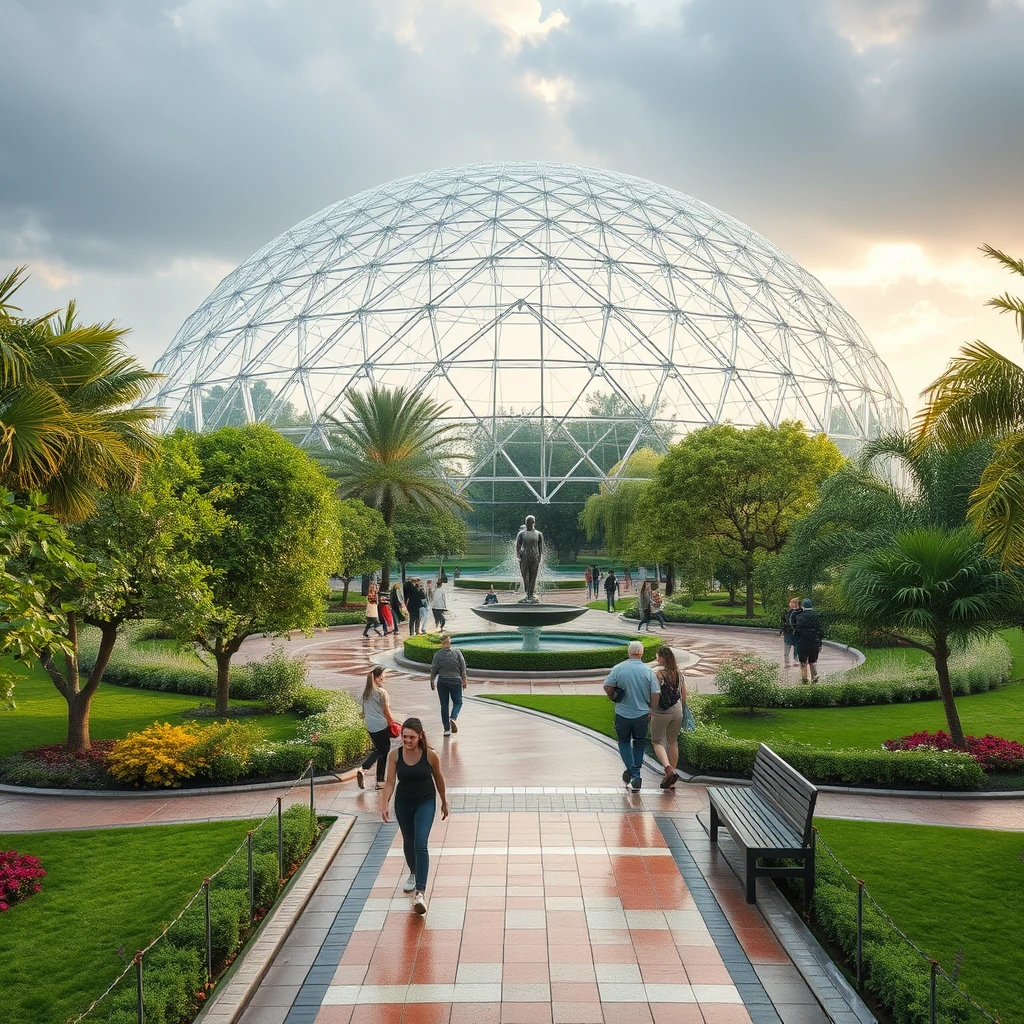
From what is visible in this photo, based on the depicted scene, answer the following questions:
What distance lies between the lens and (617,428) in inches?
1735

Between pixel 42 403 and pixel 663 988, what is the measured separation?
19.9 ft

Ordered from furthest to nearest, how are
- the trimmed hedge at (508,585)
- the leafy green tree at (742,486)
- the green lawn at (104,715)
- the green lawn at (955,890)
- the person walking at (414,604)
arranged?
1. the trimmed hedge at (508,585)
2. the leafy green tree at (742,486)
3. the person walking at (414,604)
4. the green lawn at (104,715)
5. the green lawn at (955,890)

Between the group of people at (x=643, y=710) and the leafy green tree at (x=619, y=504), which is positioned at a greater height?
the leafy green tree at (x=619, y=504)

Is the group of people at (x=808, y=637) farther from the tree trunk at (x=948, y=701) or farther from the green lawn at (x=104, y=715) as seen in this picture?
the green lawn at (x=104, y=715)

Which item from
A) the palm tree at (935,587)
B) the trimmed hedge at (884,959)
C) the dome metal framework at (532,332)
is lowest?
the trimmed hedge at (884,959)

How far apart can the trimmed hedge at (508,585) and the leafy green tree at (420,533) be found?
3244 mm

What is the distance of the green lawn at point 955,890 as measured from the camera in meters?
6.00

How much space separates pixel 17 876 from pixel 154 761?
10.3 feet

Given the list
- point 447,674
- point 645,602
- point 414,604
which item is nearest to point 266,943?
point 447,674

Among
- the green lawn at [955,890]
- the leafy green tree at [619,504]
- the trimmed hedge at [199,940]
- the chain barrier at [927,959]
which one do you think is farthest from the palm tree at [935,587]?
the leafy green tree at [619,504]

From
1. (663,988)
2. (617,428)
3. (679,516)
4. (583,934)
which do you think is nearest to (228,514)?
(583,934)

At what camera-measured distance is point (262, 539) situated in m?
13.7

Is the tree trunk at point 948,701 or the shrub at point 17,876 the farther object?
the tree trunk at point 948,701

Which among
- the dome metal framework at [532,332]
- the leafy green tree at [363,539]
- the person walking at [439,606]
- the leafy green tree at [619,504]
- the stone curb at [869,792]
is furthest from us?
the dome metal framework at [532,332]
